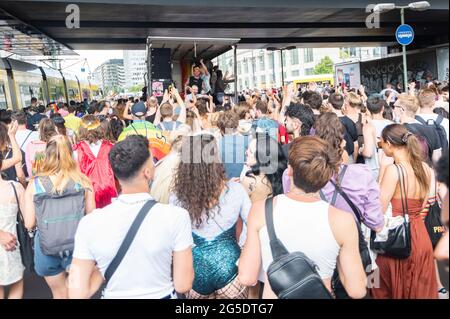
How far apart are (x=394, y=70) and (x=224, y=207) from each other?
30.2 metres

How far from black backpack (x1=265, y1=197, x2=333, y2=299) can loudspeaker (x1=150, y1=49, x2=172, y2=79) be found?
1247 cm

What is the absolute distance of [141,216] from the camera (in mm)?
2418

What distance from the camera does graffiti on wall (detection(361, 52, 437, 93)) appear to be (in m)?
28.3

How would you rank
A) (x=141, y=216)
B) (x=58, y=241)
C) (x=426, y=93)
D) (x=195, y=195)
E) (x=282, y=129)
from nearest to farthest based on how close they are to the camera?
(x=141, y=216) → (x=195, y=195) → (x=58, y=241) → (x=426, y=93) → (x=282, y=129)

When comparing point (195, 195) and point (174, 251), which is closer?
point (174, 251)

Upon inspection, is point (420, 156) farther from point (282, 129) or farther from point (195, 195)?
point (282, 129)

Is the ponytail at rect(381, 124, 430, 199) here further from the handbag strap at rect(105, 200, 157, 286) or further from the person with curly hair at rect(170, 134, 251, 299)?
the handbag strap at rect(105, 200, 157, 286)

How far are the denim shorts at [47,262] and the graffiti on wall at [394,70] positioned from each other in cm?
2715

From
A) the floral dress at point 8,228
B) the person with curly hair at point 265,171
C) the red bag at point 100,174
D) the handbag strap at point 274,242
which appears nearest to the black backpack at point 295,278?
the handbag strap at point 274,242

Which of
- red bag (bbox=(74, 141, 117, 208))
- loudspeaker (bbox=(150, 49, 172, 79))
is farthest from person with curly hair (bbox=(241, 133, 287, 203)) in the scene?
loudspeaker (bbox=(150, 49, 172, 79))

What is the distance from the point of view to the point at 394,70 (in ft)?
100

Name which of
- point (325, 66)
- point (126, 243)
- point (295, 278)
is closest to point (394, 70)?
point (295, 278)
